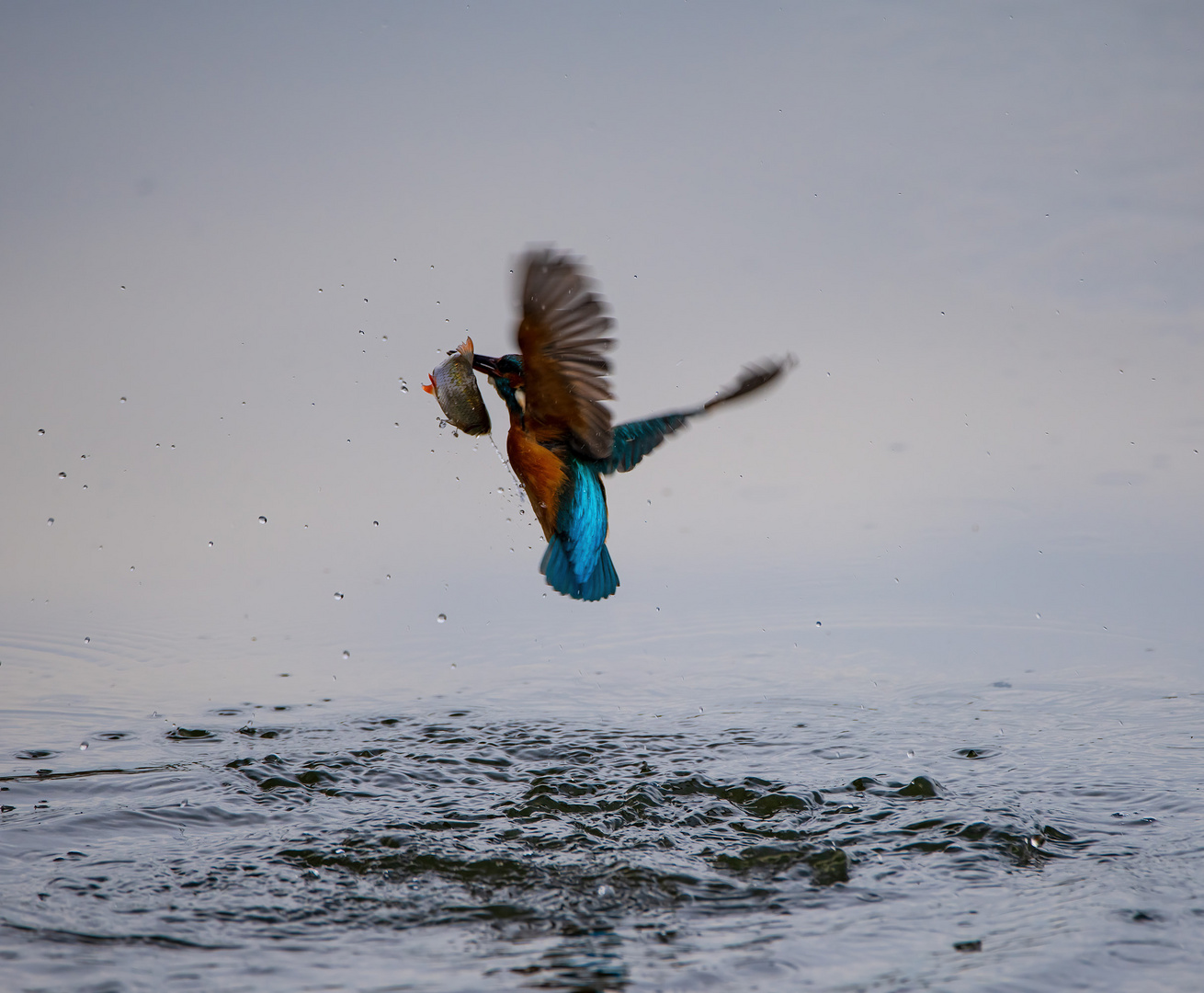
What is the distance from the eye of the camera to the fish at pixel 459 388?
298 cm

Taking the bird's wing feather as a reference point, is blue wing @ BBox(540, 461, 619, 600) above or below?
below

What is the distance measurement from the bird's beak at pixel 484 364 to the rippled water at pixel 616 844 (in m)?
1.04

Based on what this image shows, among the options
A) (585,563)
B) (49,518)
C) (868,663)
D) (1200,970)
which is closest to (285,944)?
(585,563)

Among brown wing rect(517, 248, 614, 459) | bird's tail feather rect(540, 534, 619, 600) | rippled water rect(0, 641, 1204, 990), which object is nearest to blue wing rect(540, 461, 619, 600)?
bird's tail feather rect(540, 534, 619, 600)

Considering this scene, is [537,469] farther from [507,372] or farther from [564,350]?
[564,350]

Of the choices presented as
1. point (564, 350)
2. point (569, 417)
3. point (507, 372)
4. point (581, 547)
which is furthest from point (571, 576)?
point (564, 350)

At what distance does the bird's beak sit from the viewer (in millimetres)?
3045

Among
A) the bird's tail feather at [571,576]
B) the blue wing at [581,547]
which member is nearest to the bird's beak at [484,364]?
the blue wing at [581,547]

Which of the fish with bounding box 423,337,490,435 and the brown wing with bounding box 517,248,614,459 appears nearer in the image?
the brown wing with bounding box 517,248,614,459

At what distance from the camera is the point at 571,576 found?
3.05 metres

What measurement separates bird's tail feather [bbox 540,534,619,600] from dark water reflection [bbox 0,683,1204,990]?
45 centimetres

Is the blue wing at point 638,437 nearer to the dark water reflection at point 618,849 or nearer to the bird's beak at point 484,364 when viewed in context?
the bird's beak at point 484,364

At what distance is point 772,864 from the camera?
2.34 meters

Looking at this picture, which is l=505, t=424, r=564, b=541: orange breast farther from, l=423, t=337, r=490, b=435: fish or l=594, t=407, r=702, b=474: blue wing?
l=594, t=407, r=702, b=474: blue wing
